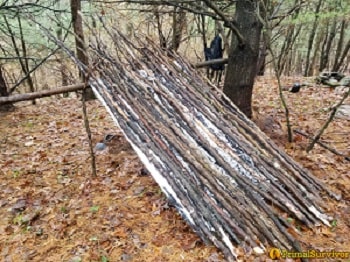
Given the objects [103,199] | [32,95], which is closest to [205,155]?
[103,199]

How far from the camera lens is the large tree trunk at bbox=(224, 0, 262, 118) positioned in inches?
161

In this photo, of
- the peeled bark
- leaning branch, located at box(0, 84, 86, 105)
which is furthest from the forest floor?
leaning branch, located at box(0, 84, 86, 105)

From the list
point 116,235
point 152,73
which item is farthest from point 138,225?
point 152,73

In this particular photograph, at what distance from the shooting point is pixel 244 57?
13.9ft

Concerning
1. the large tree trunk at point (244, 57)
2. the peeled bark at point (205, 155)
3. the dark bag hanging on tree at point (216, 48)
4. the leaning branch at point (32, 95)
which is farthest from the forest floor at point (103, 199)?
the dark bag hanging on tree at point (216, 48)

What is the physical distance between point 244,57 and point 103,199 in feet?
8.82

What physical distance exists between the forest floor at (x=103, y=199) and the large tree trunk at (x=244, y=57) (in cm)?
68

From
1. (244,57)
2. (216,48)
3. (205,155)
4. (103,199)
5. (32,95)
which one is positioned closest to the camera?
(205,155)

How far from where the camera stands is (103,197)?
3.62 metres

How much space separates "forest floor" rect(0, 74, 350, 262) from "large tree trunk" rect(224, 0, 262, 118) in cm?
68

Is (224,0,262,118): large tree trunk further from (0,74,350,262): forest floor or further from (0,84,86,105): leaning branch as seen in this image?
(0,84,86,105): leaning branch

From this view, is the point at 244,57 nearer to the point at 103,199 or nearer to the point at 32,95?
the point at 103,199

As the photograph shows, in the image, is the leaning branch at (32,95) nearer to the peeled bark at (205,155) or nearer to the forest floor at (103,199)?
the peeled bark at (205,155)

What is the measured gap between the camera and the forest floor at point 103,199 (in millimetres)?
2850
